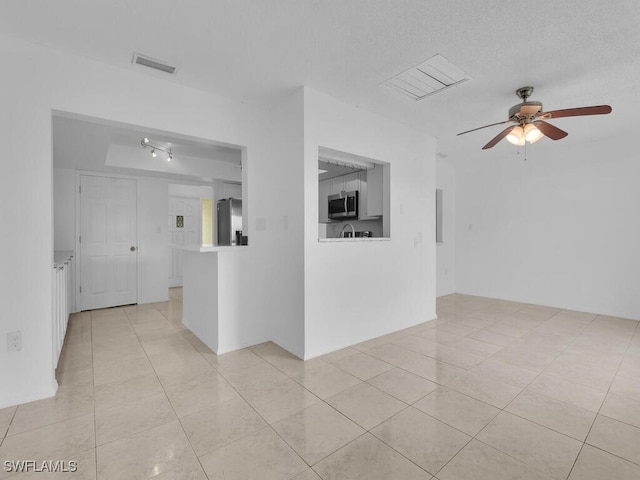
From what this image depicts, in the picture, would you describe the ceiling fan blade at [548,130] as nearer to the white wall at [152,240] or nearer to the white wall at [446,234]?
the white wall at [446,234]

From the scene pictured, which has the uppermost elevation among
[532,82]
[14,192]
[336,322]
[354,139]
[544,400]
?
[532,82]

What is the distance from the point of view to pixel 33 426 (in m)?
1.85

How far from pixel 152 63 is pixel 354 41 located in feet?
5.36

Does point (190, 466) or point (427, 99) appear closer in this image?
point (190, 466)

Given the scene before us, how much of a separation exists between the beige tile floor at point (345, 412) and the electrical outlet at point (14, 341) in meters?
0.39

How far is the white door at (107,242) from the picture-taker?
4.76 metres

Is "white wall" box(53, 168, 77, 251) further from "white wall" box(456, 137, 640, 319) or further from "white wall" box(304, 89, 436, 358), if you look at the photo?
"white wall" box(456, 137, 640, 319)

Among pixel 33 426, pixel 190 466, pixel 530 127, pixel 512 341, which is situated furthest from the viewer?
pixel 512 341

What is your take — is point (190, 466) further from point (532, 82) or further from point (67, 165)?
point (67, 165)

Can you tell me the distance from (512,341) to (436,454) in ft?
7.51

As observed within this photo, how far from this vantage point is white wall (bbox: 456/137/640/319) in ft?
14.2

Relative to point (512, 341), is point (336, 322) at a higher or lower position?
higher

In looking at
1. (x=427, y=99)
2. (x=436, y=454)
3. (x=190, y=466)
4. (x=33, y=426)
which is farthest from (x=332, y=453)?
(x=427, y=99)

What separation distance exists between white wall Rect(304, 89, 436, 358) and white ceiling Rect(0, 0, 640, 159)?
0.38 meters
